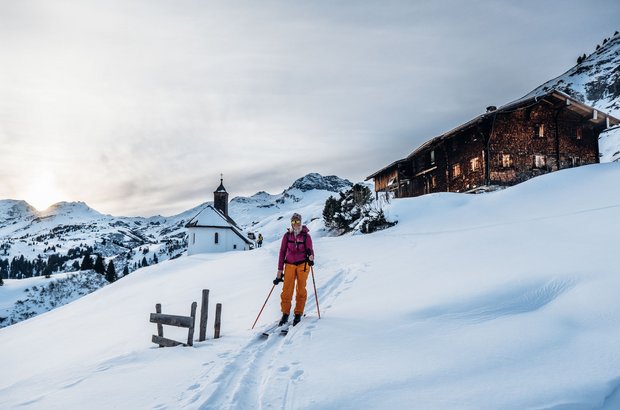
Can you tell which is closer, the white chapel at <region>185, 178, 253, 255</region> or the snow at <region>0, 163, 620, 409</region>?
the snow at <region>0, 163, 620, 409</region>

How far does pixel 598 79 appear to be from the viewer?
513 feet

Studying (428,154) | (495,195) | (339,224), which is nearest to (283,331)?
(495,195)

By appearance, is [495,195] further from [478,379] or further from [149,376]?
[149,376]

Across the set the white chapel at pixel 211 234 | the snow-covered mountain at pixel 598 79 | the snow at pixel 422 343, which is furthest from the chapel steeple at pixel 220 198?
the snow-covered mountain at pixel 598 79

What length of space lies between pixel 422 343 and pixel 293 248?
3728 mm

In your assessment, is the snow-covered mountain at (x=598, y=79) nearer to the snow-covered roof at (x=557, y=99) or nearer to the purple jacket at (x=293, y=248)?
the snow-covered roof at (x=557, y=99)

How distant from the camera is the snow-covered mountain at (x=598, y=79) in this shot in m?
135

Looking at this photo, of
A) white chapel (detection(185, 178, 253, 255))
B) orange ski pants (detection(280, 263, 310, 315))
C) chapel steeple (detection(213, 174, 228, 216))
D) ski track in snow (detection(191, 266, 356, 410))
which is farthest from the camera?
chapel steeple (detection(213, 174, 228, 216))

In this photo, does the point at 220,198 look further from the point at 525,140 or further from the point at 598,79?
the point at 598,79

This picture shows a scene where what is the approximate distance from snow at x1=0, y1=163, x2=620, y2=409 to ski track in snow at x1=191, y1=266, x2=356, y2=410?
3cm

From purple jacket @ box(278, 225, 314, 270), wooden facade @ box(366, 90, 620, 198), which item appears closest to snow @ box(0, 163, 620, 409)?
purple jacket @ box(278, 225, 314, 270)

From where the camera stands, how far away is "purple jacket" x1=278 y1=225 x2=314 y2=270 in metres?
8.52

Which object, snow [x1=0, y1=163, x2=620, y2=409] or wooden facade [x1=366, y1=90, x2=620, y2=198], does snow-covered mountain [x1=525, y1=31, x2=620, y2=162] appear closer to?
wooden facade [x1=366, y1=90, x2=620, y2=198]

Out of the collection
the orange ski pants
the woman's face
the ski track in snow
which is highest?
the woman's face
